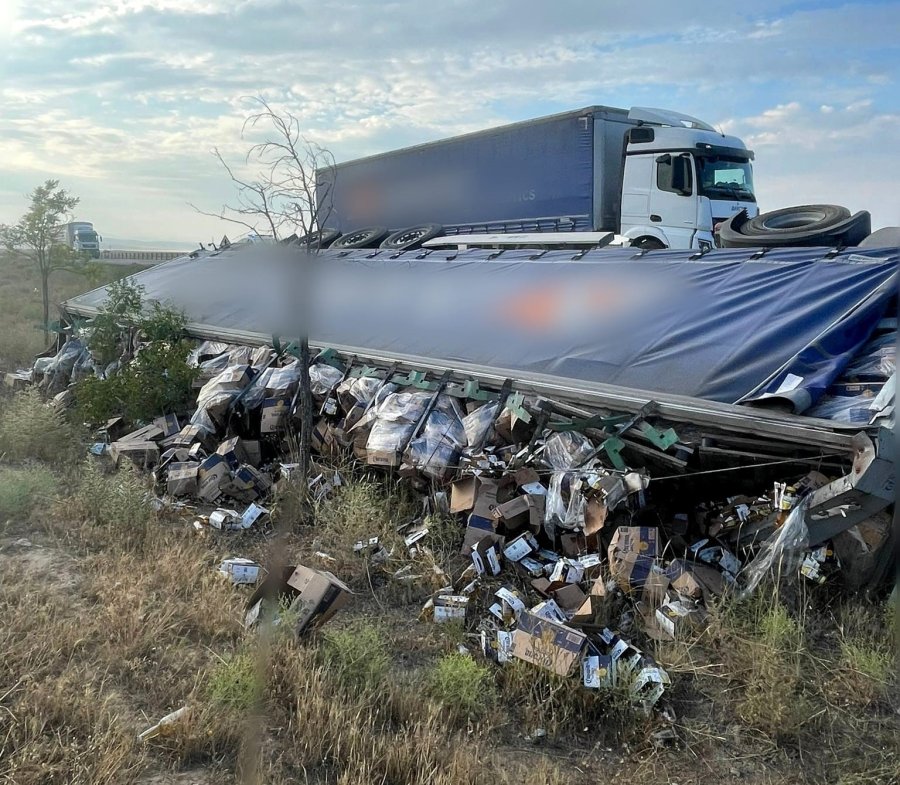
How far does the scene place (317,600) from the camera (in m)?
3.94

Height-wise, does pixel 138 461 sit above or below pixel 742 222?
below

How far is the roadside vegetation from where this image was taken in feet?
9.76

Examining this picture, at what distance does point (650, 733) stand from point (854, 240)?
5.38 metres

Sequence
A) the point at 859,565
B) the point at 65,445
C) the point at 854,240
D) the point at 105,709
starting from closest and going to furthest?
1. the point at 105,709
2. the point at 859,565
3. the point at 854,240
4. the point at 65,445

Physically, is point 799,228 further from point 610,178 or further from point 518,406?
point 610,178

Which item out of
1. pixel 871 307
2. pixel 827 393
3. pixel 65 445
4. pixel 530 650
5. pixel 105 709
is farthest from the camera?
pixel 65 445

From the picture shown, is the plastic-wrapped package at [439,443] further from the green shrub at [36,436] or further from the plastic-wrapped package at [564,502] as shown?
the green shrub at [36,436]

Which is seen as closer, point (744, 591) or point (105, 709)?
point (105, 709)

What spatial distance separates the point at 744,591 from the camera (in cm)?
405

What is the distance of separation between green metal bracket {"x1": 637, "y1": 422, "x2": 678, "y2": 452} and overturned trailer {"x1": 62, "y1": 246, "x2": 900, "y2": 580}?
11 mm

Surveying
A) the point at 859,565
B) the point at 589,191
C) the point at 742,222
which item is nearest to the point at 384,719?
the point at 859,565

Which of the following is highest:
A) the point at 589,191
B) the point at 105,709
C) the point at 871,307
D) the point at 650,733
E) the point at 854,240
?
the point at 589,191

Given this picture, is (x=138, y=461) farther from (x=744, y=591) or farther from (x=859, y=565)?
(x=859, y=565)

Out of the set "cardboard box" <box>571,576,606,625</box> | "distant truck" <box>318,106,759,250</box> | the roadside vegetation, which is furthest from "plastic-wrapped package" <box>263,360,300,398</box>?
"distant truck" <box>318,106,759,250</box>
